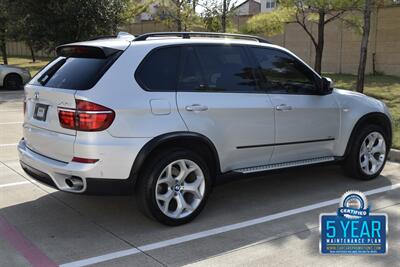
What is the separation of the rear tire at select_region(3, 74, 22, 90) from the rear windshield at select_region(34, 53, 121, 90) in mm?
13911

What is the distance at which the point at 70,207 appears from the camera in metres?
5.32

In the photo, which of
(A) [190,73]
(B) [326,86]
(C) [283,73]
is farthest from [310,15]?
(A) [190,73]

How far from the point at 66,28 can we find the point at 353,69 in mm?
11947

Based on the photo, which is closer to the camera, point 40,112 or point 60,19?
point 40,112

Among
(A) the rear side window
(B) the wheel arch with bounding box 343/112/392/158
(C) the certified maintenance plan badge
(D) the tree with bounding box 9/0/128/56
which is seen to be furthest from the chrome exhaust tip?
(D) the tree with bounding box 9/0/128/56

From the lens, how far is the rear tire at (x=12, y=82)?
58.9ft

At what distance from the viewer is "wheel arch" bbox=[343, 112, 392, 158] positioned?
619 cm

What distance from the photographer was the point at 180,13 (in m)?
→ 20.8

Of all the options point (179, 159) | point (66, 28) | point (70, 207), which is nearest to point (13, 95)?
point (66, 28)

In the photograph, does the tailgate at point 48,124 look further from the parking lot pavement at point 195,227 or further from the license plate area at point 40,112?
the parking lot pavement at point 195,227

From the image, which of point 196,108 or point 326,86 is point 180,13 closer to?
point 326,86

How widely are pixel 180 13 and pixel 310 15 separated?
586 centimetres

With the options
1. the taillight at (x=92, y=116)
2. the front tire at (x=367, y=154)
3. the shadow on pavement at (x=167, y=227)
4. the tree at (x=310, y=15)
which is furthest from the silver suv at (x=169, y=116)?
the tree at (x=310, y=15)

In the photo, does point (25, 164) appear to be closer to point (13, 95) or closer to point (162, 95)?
point (162, 95)
